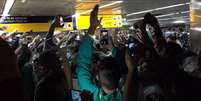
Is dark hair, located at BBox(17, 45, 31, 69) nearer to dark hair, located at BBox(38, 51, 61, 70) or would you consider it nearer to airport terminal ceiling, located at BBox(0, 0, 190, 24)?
dark hair, located at BBox(38, 51, 61, 70)

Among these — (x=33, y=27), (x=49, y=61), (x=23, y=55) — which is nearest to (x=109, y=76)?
(x=49, y=61)

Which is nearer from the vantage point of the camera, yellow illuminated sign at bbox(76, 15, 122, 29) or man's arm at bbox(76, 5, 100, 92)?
man's arm at bbox(76, 5, 100, 92)

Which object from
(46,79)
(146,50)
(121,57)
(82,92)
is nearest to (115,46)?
(121,57)

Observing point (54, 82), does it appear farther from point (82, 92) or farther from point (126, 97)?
point (126, 97)

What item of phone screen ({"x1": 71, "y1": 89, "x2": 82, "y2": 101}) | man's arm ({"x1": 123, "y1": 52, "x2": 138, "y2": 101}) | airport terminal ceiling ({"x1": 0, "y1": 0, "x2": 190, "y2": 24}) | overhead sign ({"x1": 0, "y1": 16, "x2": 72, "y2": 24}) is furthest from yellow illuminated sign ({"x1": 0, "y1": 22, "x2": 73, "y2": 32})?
man's arm ({"x1": 123, "y1": 52, "x2": 138, "y2": 101})

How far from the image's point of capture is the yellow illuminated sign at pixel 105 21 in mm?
24994

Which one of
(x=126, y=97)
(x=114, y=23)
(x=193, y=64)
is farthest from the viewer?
(x=114, y=23)

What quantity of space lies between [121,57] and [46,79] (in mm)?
1127

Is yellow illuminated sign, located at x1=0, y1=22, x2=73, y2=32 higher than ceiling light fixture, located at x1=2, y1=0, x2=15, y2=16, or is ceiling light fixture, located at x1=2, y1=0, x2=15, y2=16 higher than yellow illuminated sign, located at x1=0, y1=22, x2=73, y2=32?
ceiling light fixture, located at x1=2, y1=0, x2=15, y2=16

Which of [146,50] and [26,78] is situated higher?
[146,50]

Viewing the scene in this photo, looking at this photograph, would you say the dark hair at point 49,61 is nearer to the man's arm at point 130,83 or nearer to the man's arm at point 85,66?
the man's arm at point 85,66

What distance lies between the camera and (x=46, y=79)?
3008 millimetres

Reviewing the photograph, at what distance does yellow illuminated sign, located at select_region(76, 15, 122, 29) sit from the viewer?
24994 mm

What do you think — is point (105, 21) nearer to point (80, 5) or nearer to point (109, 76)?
point (80, 5)
